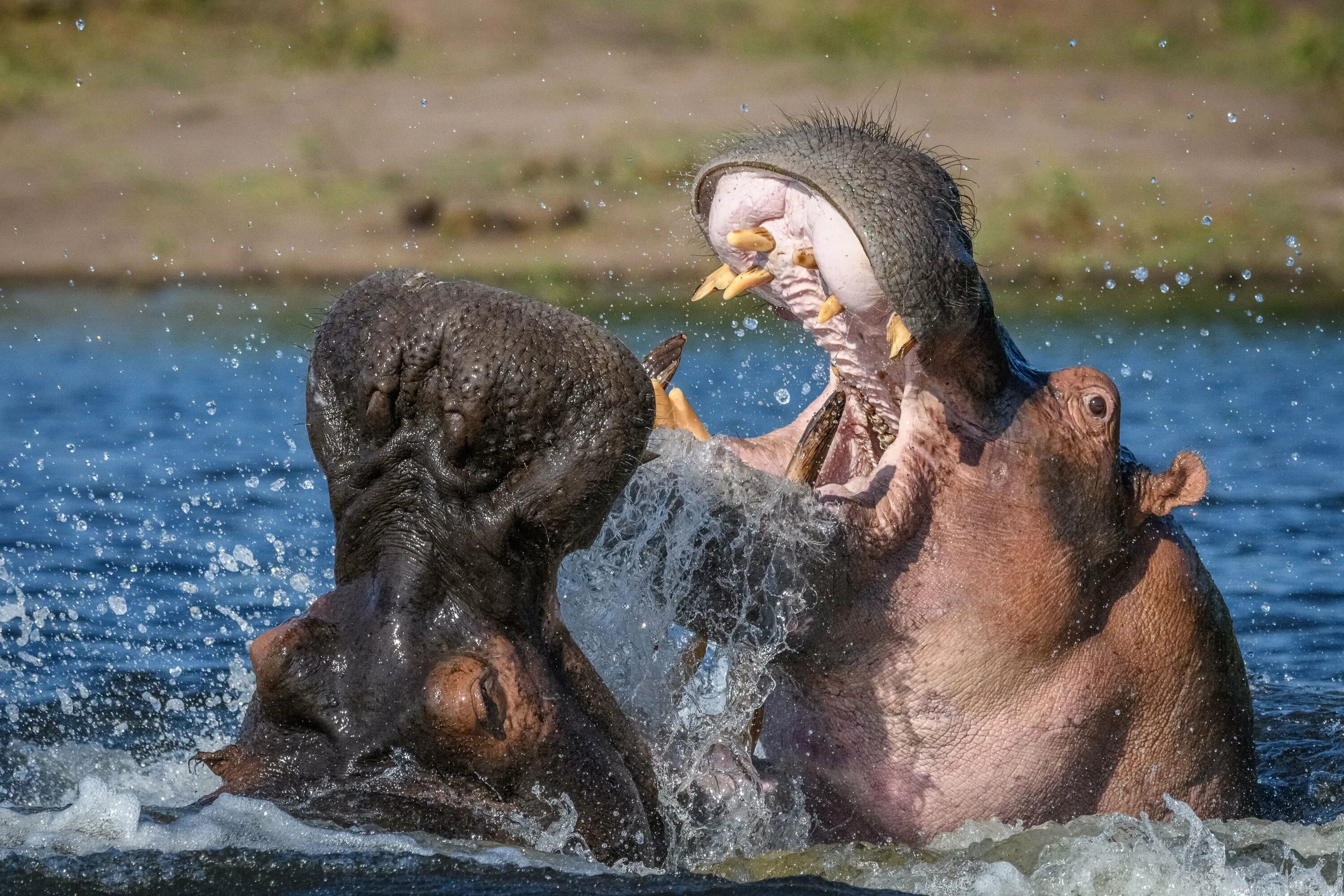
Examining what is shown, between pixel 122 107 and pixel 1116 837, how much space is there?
72.2 feet

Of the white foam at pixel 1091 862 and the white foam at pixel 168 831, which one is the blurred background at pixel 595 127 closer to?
the white foam at pixel 1091 862

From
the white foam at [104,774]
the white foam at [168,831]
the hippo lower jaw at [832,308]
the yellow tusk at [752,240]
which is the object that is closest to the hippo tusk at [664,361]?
the hippo lower jaw at [832,308]

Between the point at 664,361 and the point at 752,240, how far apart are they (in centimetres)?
38

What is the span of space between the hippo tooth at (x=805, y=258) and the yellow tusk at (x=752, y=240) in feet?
0.21

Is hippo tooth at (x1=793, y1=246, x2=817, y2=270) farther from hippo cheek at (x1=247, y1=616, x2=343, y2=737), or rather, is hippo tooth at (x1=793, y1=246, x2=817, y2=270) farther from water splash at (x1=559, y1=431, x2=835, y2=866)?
hippo cheek at (x1=247, y1=616, x2=343, y2=737)

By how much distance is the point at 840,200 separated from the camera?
352 cm

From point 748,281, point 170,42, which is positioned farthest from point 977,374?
point 170,42

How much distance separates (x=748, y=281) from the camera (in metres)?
3.80

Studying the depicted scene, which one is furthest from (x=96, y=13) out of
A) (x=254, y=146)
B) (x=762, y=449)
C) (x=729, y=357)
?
(x=762, y=449)

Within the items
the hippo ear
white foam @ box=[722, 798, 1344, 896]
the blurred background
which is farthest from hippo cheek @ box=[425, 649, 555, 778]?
the blurred background

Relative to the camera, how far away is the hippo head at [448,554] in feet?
9.97

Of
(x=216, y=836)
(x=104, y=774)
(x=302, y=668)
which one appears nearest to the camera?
(x=302, y=668)

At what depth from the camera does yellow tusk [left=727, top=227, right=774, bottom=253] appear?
374 centimetres

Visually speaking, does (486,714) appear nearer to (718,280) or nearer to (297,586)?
(718,280)
